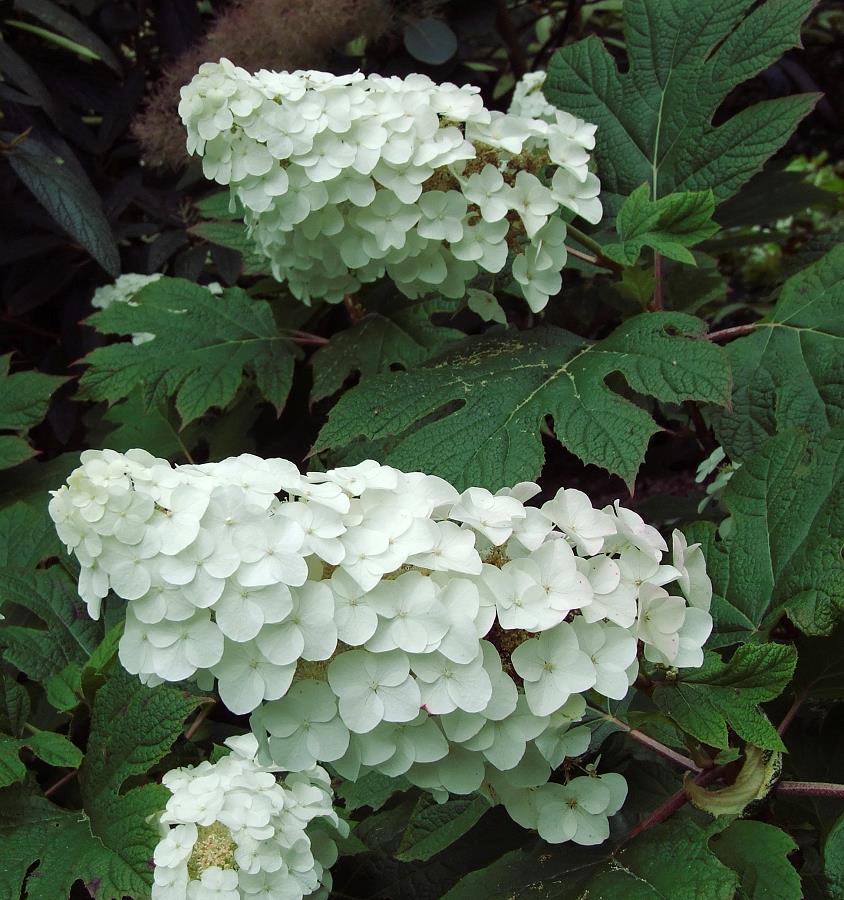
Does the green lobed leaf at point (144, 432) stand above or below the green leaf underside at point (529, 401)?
below

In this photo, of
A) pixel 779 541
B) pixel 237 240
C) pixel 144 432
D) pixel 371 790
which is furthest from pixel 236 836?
pixel 237 240

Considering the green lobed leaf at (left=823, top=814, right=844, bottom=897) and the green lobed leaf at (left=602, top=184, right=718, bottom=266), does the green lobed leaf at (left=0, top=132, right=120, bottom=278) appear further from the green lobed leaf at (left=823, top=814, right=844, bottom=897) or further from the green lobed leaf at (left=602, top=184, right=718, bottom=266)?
the green lobed leaf at (left=823, top=814, right=844, bottom=897)

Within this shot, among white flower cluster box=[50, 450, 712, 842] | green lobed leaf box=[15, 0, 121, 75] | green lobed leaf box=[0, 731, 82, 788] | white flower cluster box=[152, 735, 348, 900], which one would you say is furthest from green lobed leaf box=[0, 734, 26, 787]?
green lobed leaf box=[15, 0, 121, 75]

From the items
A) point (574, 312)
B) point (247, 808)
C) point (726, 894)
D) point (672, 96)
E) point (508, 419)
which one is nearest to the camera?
point (726, 894)

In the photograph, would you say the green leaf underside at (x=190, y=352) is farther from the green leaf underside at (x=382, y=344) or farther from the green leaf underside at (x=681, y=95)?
the green leaf underside at (x=681, y=95)

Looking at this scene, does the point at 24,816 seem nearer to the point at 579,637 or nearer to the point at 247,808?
the point at 247,808

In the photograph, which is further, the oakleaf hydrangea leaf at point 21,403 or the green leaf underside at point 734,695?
the oakleaf hydrangea leaf at point 21,403

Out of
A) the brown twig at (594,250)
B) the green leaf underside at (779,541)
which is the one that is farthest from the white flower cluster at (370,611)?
the brown twig at (594,250)

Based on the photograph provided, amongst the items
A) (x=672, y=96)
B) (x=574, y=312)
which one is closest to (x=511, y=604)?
(x=672, y=96)
